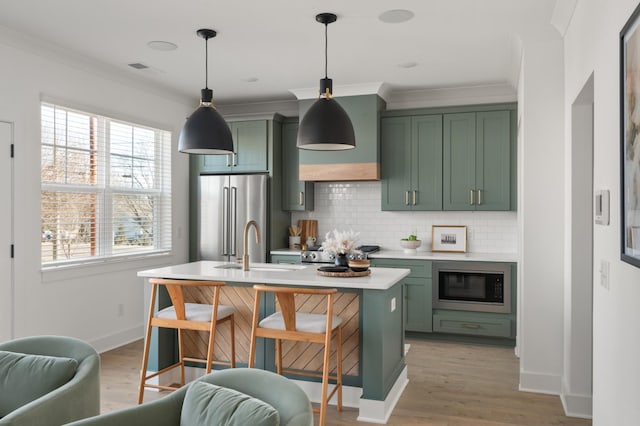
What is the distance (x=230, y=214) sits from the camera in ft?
20.0

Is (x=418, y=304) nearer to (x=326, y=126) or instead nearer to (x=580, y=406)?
(x=580, y=406)

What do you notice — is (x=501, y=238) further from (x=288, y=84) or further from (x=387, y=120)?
(x=288, y=84)

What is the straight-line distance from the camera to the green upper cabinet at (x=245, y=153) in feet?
20.1

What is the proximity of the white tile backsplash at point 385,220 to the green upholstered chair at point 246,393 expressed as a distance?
433 cm

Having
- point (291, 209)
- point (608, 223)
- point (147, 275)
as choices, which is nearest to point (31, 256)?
point (147, 275)

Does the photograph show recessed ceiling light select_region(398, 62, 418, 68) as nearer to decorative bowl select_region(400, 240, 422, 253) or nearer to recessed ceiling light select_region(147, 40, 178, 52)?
decorative bowl select_region(400, 240, 422, 253)

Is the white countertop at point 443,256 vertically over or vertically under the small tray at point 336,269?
under

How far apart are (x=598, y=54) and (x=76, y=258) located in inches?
178

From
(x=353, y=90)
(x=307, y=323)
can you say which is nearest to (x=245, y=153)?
(x=353, y=90)

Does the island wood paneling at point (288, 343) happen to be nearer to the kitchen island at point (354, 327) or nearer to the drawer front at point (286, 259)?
the kitchen island at point (354, 327)

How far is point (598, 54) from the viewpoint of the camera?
2.46 meters

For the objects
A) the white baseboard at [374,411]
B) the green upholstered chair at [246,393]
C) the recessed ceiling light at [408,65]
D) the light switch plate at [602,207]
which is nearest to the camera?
the green upholstered chair at [246,393]

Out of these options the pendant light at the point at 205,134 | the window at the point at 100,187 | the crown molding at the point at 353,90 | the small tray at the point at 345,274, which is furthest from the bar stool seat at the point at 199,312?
the crown molding at the point at 353,90

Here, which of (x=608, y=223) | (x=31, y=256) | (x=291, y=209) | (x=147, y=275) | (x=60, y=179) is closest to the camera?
(x=608, y=223)
